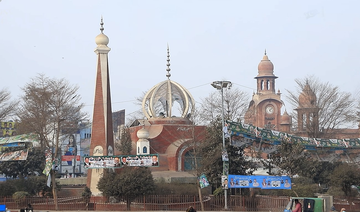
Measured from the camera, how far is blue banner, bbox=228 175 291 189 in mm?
26422

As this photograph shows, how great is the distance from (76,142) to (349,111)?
1700 inches

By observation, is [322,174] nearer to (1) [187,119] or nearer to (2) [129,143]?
(1) [187,119]

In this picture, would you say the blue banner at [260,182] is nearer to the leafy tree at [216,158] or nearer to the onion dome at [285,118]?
the leafy tree at [216,158]

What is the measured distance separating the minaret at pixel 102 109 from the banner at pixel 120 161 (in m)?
2.86

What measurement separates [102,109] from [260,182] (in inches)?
520

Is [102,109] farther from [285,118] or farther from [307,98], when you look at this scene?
[285,118]

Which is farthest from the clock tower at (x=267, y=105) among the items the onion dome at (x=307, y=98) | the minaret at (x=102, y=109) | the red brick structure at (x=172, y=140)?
the minaret at (x=102, y=109)

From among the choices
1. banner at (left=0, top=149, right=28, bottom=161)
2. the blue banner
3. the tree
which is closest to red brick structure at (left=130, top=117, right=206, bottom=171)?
the tree

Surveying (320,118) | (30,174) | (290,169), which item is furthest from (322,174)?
(30,174)

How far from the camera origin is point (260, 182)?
26422mm

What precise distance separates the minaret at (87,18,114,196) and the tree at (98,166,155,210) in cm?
508

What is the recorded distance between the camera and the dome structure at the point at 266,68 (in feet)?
288

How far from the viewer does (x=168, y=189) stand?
31.4m

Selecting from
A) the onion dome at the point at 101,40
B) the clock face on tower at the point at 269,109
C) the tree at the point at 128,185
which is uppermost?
the onion dome at the point at 101,40
